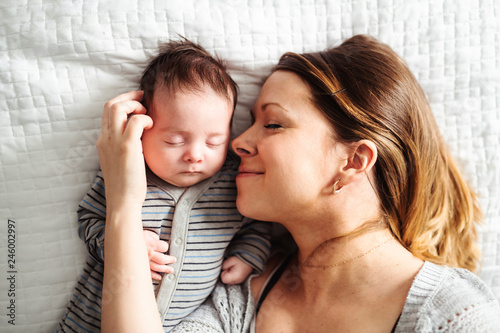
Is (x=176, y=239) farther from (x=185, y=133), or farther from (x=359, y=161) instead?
(x=359, y=161)

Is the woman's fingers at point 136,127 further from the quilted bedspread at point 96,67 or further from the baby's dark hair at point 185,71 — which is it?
the quilted bedspread at point 96,67

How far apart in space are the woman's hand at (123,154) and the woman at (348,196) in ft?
0.04

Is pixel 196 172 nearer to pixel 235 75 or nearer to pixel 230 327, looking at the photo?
pixel 235 75

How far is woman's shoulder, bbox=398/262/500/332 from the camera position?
1024 millimetres

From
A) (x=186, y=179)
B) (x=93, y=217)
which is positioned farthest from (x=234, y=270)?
(x=93, y=217)

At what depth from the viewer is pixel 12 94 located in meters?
1.23

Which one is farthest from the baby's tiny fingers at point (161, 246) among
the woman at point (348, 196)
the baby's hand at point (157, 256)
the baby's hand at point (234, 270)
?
the baby's hand at point (234, 270)

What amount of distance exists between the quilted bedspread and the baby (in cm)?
8

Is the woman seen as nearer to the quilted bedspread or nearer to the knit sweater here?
the knit sweater

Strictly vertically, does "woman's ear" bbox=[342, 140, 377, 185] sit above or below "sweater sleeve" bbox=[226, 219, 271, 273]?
above

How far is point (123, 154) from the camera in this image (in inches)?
43.9

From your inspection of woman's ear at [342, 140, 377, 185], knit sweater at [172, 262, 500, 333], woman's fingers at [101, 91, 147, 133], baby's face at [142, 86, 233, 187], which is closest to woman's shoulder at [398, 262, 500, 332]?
knit sweater at [172, 262, 500, 333]

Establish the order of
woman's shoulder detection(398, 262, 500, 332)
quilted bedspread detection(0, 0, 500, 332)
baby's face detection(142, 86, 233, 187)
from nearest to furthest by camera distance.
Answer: woman's shoulder detection(398, 262, 500, 332) < baby's face detection(142, 86, 233, 187) < quilted bedspread detection(0, 0, 500, 332)

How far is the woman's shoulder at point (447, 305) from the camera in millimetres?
1024
